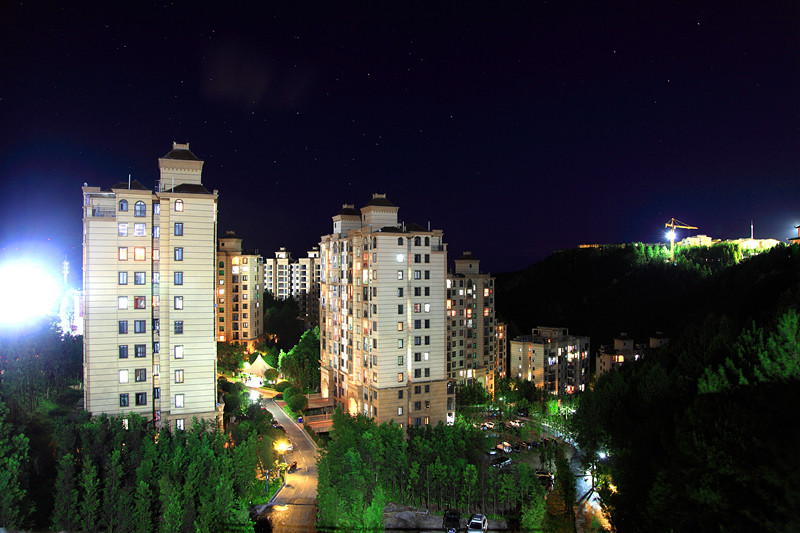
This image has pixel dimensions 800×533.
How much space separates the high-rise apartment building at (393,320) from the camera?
35.5 metres

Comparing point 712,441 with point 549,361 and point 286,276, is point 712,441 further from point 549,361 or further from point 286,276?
point 286,276

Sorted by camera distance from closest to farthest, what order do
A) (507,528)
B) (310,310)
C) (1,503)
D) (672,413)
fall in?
1. (1,503)
2. (672,413)
3. (507,528)
4. (310,310)

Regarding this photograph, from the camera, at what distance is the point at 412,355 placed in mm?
36406

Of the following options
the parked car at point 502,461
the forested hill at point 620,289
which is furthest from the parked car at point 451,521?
the forested hill at point 620,289

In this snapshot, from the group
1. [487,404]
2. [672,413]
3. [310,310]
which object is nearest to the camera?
[672,413]

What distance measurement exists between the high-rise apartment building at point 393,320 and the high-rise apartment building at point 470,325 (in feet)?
48.2

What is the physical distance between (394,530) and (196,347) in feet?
46.0

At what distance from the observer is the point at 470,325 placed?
5450cm

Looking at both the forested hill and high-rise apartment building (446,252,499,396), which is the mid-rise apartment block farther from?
the forested hill

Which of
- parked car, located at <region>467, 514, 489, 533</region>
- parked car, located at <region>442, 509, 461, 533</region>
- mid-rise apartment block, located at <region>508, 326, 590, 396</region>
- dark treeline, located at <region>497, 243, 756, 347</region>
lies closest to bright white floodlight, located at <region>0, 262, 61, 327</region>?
parked car, located at <region>442, 509, 461, 533</region>

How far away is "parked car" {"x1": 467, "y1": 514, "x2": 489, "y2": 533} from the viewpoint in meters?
22.5

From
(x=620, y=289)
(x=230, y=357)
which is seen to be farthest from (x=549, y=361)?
(x=620, y=289)

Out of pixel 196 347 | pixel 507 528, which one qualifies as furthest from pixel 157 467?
pixel 507 528

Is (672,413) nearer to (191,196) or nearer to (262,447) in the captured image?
(262,447)
